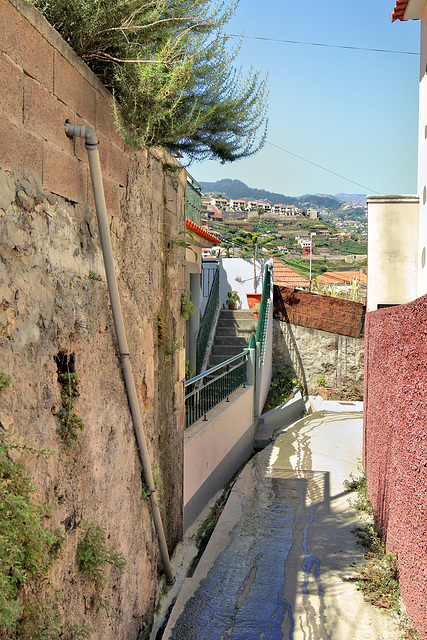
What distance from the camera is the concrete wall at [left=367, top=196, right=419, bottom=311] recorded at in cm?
871

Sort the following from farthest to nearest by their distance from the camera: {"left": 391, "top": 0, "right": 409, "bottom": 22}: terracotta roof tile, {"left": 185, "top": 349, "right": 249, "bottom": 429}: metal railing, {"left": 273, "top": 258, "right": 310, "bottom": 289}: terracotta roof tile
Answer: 1. {"left": 273, "top": 258, "right": 310, "bottom": 289}: terracotta roof tile
2. {"left": 391, "top": 0, "right": 409, "bottom": 22}: terracotta roof tile
3. {"left": 185, "top": 349, "right": 249, "bottom": 429}: metal railing

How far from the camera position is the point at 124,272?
148 inches

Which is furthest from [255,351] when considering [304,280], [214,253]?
[304,280]

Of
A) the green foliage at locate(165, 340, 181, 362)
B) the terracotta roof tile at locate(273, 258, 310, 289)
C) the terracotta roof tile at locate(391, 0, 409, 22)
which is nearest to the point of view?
the green foliage at locate(165, 340, 181, 362)

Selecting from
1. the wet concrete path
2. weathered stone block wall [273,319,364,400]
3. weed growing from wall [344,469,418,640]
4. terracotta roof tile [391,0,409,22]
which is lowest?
the wet concrete path

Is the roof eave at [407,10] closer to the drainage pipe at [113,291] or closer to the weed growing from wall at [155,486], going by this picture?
the drainage pipe at [113,291]

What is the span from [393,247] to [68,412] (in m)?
7.18

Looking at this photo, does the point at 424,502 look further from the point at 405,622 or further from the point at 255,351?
the point at 255,351

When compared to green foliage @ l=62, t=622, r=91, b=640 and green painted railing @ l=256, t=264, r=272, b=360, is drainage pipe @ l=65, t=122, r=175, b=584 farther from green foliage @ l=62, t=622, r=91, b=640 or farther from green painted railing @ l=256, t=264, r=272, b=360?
green painted railing @ l=256, t=264, r=272, b=360

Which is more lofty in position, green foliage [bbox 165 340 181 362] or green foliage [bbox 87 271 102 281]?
green foliage [bbox 87 271 102 281]

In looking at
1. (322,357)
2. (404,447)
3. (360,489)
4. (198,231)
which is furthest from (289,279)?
(404,447)

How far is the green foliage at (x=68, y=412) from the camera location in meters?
2.71

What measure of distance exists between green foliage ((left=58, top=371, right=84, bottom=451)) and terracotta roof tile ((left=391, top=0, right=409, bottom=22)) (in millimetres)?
7511

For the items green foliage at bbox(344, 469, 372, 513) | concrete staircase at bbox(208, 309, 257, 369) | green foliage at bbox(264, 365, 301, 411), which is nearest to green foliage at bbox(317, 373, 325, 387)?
green foliage at bbox(264, 365, 301, 411)
